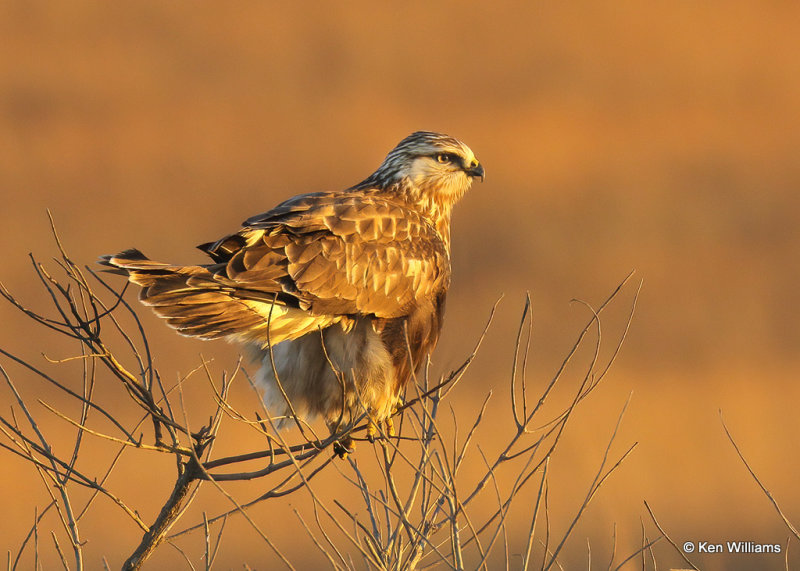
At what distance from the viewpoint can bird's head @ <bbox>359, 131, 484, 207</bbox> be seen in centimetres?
548

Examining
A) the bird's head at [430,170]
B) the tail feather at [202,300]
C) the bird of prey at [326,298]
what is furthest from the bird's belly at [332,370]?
the bird's head at [430,170]

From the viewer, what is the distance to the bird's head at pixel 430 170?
216 inches

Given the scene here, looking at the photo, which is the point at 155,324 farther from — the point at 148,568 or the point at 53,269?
the point at 148,568

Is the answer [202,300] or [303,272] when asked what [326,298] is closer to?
[303,272]

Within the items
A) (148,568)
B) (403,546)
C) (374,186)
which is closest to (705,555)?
(148,568)

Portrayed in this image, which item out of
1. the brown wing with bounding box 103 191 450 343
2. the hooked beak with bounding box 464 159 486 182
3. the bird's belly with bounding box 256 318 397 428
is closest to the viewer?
the brown wing with bounding box 103 191 450 343

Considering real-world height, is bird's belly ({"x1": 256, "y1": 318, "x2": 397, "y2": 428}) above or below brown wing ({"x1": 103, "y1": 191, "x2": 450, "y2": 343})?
below

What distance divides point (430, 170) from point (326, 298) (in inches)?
51.5

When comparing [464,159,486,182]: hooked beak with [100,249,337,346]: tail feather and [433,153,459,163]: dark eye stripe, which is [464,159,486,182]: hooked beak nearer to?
[433,153,459,163]: dark eye stripe

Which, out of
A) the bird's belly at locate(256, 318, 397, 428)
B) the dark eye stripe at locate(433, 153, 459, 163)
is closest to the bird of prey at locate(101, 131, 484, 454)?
the bird's belly at locate(256, 318, 397, 428)

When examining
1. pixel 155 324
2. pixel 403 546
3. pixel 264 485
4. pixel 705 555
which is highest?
pixel 155 324

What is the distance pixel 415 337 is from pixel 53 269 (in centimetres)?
1087

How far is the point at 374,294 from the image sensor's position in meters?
4.65

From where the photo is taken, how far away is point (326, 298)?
175 inches
